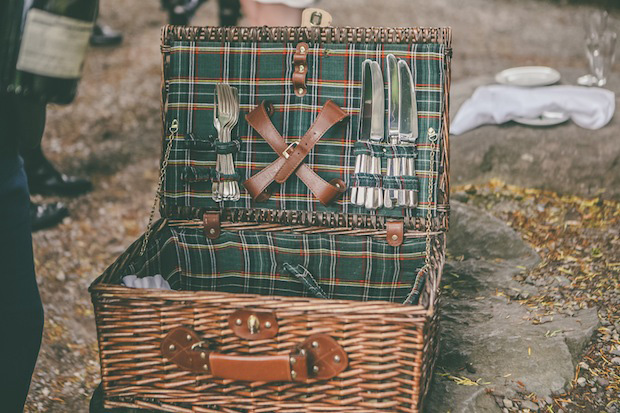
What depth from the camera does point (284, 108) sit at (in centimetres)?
197

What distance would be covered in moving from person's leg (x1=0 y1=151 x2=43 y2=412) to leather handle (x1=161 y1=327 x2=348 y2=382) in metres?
0.39

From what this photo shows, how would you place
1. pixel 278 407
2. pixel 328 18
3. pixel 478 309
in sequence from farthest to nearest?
1. pixel 478 309
2. pixel 328 18
3. pixel 278 407

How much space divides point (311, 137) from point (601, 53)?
2.21m

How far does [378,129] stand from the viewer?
1.88m

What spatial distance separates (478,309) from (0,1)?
5.38 feet

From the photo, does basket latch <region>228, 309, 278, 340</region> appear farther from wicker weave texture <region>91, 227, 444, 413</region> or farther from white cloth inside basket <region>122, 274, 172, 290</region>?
white cloth inside basket <region>122, 274, 172, 290</region>

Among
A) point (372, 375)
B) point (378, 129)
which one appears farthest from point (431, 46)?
point (372, 375)

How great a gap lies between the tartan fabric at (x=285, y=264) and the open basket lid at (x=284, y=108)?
9 centimetres

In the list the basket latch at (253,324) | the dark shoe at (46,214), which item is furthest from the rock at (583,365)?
the dark shoe at (46,214)

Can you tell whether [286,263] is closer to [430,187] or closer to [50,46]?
[430,187]

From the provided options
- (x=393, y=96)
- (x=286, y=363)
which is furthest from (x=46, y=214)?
(x=286, y=363)

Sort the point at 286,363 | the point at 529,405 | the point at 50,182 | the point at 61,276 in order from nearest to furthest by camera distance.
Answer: the point at 286,363, the point at 529,405, the point at 61,276, the point at 50,182

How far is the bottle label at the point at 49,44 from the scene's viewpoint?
1.15 meters

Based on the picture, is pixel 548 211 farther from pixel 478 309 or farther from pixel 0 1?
pixel 0 1
